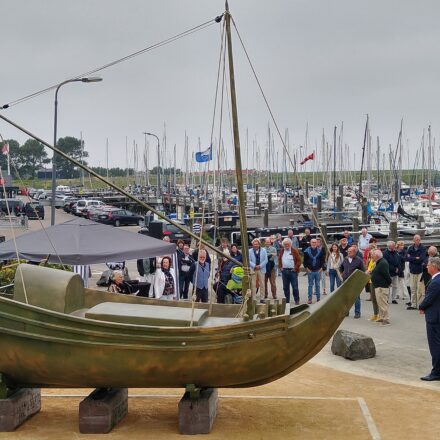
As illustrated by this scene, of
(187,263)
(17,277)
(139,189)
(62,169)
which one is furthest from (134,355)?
(62,169)

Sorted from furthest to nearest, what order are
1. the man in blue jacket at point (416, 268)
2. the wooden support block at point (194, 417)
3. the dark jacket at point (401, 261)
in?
the dark jacket at point (401, 261)
the man in blue jacket at point (416, 268)
the wooden support block at point (194, 417)

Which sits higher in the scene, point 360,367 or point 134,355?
point 134,355

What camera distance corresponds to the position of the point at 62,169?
14500 cm

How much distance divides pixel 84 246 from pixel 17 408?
7369 millimetres

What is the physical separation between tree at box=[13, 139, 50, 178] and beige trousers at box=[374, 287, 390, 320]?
120m

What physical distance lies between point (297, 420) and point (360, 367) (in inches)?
134

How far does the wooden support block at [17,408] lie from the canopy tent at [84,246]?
6.33 m

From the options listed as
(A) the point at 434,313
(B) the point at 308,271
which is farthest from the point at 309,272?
(A) the point at 434,313

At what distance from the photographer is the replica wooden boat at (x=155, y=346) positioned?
848 cm

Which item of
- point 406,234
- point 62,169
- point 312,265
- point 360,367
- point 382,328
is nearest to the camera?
point 360,367

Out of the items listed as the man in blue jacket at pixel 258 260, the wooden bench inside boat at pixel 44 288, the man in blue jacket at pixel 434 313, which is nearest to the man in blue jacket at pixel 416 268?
the man in blue jacket at pixel 258 260

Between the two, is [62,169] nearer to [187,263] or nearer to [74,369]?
[187,263]

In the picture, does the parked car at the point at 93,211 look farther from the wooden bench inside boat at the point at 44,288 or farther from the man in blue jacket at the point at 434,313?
the wooden bench inside boat at the point at 44,288

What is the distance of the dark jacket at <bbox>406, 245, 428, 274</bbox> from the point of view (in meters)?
17.5
